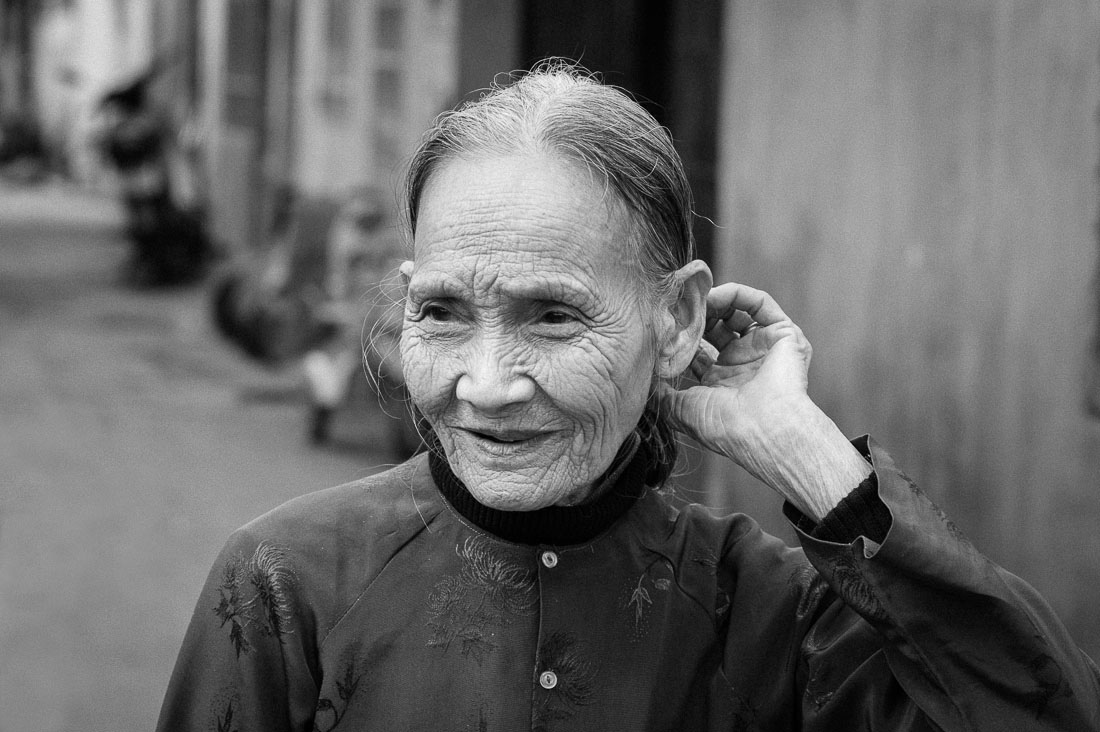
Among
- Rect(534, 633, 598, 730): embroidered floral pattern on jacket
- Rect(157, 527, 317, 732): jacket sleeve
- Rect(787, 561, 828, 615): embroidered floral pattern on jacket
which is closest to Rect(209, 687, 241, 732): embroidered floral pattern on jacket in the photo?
Rect(157, 527, 317, 732): jacket sleeve

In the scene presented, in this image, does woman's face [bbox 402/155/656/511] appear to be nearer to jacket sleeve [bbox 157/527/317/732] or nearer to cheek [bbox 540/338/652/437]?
cheek [bbox 540/338/652/437]

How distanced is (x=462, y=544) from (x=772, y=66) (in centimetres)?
337

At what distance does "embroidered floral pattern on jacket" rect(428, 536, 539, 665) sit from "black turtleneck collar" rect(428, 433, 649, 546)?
0.11ft

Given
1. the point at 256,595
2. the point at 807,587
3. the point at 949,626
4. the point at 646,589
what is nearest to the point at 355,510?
the point at 256,595

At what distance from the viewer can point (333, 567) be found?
5.96 ft

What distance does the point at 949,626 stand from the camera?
5.68ft

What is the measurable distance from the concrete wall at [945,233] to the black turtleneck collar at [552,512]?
221 centimetres

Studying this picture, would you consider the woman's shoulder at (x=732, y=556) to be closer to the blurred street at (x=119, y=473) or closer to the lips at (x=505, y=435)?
the lips at (x=505, y=435)

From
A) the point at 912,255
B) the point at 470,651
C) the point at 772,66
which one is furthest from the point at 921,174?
the point at 470,651

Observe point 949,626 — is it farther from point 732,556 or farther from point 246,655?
point 246,655

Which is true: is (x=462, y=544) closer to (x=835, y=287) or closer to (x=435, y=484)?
(x=435, y=484)

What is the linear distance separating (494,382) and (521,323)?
9cm

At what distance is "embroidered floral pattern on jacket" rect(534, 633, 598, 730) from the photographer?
1.76m

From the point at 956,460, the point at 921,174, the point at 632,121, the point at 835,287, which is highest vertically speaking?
the point at 632,121
